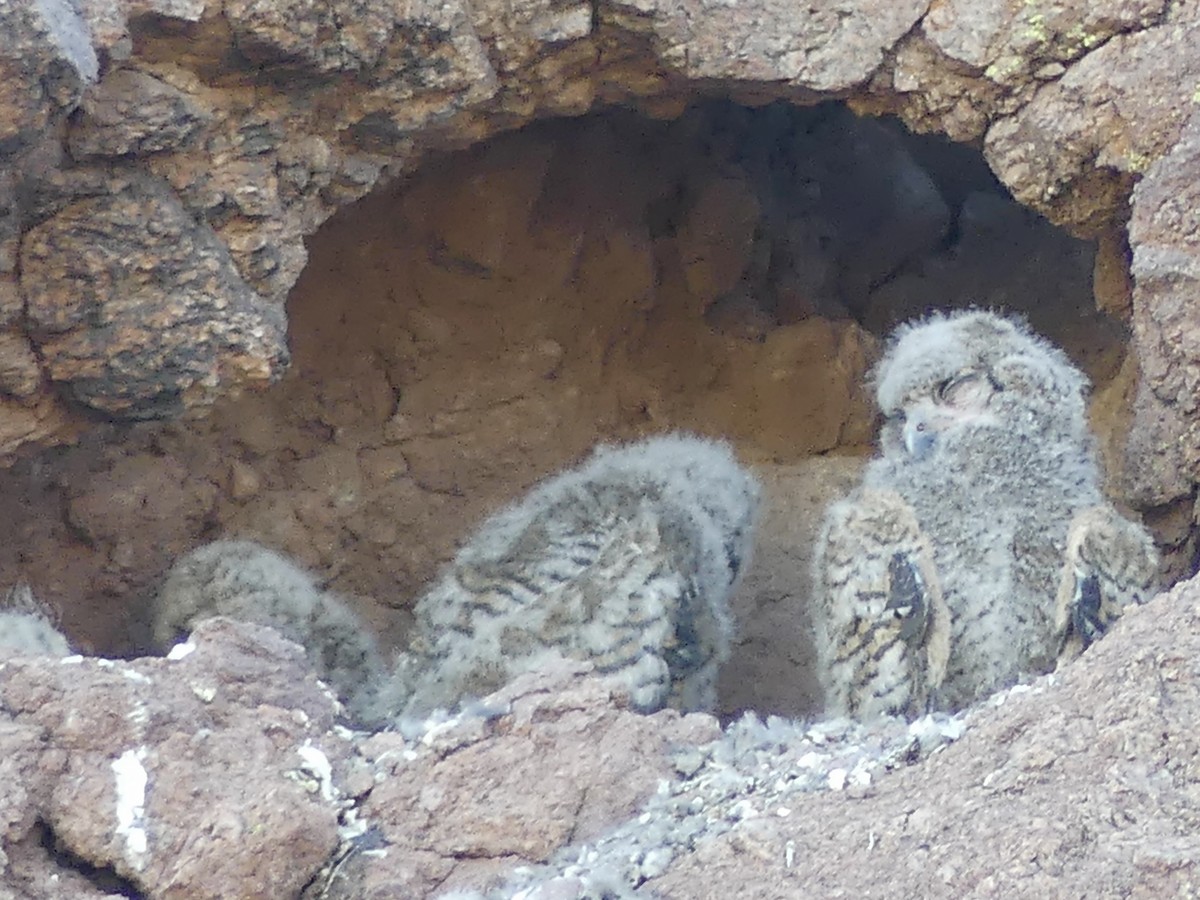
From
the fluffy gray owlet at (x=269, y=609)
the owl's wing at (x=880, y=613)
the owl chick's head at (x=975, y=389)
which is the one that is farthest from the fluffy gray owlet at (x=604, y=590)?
the owl chick's head at (x=975, y=389)

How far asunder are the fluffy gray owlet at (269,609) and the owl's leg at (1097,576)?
196 cm

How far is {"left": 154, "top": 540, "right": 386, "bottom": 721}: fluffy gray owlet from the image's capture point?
4441mm

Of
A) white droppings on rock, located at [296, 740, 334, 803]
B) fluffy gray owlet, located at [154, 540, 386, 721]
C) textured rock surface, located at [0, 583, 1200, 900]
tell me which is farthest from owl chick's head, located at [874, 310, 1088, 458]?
white droppings on rock, located at [296, 740, 334, 803]

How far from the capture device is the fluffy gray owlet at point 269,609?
4.44m

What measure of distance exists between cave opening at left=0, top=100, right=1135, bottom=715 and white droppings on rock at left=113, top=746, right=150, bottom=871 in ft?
7.09

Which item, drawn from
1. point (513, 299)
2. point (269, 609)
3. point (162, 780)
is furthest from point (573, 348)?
point (162, 780)

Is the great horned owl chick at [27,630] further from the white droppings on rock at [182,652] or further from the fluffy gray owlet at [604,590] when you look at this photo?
the fluffy gray owlet at [604,590]

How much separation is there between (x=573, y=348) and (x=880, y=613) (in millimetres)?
2378

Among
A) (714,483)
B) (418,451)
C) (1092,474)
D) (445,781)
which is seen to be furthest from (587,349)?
(445,781)

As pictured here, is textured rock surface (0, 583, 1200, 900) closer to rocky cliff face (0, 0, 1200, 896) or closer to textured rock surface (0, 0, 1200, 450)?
rocky cliff face (0, 0, 1200, 896)

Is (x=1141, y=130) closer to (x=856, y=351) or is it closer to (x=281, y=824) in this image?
(x=856, y=351)

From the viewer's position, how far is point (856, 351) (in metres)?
6.05

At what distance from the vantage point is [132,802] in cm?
262

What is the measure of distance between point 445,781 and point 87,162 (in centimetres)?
186
